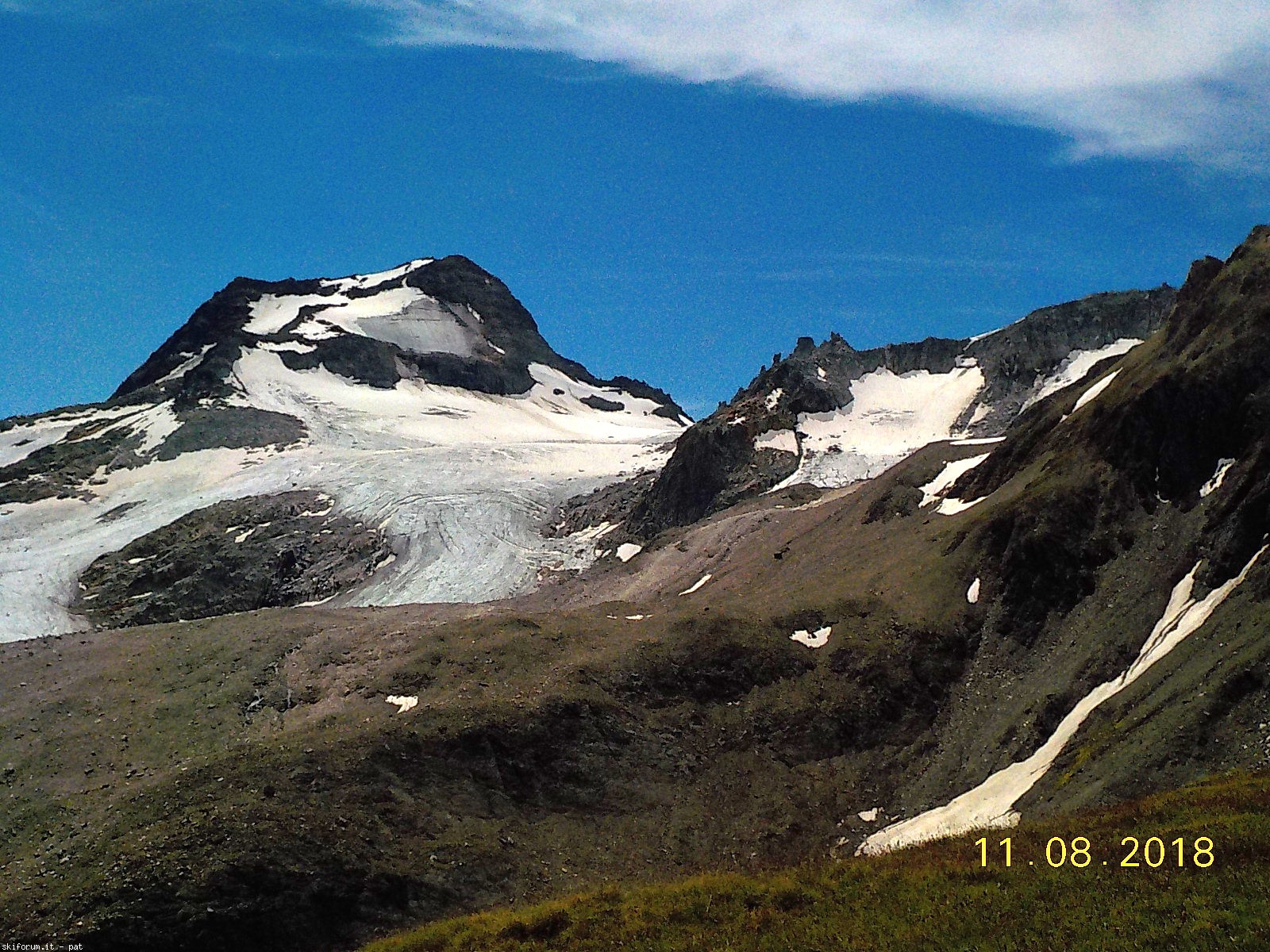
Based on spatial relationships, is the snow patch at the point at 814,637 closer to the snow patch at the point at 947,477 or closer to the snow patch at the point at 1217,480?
the snow patch at the point at 1217,480

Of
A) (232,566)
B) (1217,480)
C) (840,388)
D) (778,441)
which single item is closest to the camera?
(1217,480)

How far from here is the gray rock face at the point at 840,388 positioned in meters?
100

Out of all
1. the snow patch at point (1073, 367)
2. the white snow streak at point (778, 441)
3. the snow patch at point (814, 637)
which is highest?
the snow patch at point (1073, 367)

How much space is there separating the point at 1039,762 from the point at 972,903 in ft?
62.2

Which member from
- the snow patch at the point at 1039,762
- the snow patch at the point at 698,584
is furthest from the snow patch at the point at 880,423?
the snow patch at the point at 1039,762

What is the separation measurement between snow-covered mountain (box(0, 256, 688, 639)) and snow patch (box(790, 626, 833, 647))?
151 feet

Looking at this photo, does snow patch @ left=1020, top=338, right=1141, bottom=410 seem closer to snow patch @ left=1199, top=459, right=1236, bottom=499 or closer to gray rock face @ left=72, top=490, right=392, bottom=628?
snow patch @ left=1199, top=459, right=1236, bottom=499

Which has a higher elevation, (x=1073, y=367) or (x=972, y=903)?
(x=1073, y=367)

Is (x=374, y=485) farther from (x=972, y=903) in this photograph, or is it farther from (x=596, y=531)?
(x=972, y=903)

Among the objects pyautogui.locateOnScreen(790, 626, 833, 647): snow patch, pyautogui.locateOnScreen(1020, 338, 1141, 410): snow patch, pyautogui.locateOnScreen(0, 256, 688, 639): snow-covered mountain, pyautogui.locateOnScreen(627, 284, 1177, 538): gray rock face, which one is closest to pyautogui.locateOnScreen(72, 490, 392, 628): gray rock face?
pyautogui.locateOnScreen(0, 256, 688, 639): snow-covered mountain

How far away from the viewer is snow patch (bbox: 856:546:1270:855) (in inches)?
1297

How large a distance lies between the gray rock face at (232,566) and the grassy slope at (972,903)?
79.7 m

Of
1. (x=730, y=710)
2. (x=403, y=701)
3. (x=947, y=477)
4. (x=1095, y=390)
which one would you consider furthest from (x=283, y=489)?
(x=1095, y=390)

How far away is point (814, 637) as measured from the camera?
4744 cm
